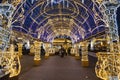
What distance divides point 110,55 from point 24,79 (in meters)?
7.53

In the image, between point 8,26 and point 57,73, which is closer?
point 8,26

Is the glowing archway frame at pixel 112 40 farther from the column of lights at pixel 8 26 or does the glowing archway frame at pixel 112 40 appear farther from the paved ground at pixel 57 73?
the paved ground at pixel 57 73

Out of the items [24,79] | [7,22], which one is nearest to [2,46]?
[7,22]

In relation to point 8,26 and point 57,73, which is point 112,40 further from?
point 57,73

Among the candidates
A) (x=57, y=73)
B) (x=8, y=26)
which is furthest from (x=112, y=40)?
(x=57, y=73)

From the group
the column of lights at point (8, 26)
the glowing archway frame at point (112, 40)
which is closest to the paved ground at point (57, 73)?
the column of lights at point (8, 26)

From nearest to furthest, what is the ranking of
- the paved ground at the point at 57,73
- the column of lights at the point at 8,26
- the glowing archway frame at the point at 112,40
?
1. the glowing archway frame at the point at 112,40
2. the column of lights at the point at 8,26
3. the paved ground at the point at 57,73

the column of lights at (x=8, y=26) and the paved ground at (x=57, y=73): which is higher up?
the column of lights at (x=8, y=26)

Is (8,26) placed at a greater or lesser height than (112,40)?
greater

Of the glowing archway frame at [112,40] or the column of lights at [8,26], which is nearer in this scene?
the glowing archway frame at [112,40]

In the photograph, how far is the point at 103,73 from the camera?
8.60 m

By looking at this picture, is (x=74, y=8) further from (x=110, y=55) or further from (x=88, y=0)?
(x=110, y=55)

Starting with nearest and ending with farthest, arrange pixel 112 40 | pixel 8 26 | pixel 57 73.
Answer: pixel 112 40 < pixel 8 26 < pixel 57 73

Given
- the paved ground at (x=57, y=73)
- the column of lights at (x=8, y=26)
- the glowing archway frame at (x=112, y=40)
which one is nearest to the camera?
the glowing archway frame at (x=112, y=40)
